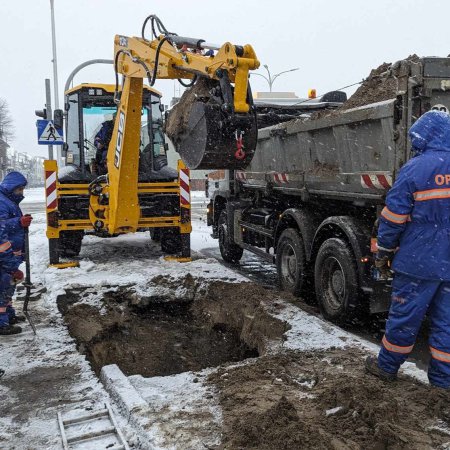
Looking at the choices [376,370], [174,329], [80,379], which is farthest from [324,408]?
[174,329]

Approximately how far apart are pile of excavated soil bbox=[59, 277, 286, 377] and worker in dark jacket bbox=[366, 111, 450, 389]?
5.15 ft

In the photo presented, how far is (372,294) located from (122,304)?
303 centimetres

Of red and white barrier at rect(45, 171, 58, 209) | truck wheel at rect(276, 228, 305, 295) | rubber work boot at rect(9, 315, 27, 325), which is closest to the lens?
rubber work boot at rect(9, 315, 27, 325)

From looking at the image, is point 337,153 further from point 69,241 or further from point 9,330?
point 69,241

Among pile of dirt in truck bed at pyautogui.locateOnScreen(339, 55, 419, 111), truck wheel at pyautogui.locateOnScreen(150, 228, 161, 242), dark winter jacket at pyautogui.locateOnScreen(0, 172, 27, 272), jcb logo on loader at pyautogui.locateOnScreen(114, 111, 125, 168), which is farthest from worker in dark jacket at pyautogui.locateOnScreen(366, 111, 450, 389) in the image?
truck wheel at pyautogui.locateOnScreen(150, 228, 161, 242)

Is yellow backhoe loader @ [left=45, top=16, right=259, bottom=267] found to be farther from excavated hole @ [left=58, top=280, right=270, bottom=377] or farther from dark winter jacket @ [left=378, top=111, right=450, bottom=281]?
dark winter jacket @ [left=378, top=111, right=450, bottom=281]

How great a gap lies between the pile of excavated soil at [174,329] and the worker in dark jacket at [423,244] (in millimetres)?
1570

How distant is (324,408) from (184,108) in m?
3.64

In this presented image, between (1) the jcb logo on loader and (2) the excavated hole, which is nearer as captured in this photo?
(2) the excavated hole

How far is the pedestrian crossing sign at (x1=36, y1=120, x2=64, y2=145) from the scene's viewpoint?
10303mm

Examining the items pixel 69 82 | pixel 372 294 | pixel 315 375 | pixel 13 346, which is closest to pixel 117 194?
pixel 13 346

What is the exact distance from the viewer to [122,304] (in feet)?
20.4

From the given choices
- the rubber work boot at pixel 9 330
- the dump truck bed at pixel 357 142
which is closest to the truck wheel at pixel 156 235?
the dump truck bed at pixel 357 142

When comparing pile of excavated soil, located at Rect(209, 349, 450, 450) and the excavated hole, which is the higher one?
pile of excavated soil, located at Rect(209, 349, 450, 450)
